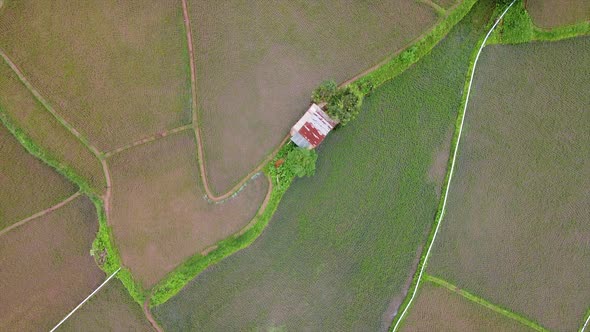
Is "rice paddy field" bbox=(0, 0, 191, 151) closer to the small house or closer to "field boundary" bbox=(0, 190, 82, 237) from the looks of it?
"field boundary" bbox=(0, 190, 82, 237)

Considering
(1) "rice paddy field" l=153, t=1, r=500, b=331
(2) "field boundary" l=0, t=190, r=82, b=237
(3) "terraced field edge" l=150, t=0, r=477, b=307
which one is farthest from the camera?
(1) "rice paddy field" l=153, t=1, r=500, b=331

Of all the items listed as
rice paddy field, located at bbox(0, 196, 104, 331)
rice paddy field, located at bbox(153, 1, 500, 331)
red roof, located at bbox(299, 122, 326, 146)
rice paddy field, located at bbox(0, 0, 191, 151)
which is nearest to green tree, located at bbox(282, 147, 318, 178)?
red roof, located at bbox(299, 122, 326, 146)

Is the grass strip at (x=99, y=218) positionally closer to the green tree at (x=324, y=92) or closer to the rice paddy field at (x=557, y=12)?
the green tree at (x=324, y=92)

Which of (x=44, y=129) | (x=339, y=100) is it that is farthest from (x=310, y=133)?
(x=44, y=129)

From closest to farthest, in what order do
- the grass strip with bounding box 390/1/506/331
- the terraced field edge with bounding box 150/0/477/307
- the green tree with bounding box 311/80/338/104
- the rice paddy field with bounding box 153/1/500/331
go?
the green tree with bounding box 311/80/338/104
the terraced field edge with bounding box 150/0/477/307
the rice paddy field with bounding box 153/1/500/331
the grass strip with bounding box 390/1/506/331

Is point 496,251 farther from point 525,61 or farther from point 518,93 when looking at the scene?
point 525,61

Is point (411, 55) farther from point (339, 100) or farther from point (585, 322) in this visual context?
point (585, 322)

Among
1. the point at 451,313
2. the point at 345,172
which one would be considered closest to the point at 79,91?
the point at 345,172
